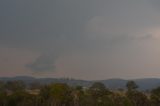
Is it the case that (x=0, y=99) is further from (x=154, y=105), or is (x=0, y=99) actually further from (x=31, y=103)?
(x=154, y=105)

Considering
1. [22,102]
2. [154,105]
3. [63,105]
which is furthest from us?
[154,105]

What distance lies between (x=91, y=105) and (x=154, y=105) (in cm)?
2678

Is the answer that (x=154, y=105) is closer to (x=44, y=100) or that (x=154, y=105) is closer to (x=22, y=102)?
(x=44, y=100)

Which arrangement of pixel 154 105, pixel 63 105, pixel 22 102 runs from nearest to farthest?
pixel 22 102
pixel 63 105
pixel 154 105

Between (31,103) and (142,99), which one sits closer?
(31,103)

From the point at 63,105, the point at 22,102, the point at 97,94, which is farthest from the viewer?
the point at 97,94

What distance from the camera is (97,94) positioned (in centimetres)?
12544

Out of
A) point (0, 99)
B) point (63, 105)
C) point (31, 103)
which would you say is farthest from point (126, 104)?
point (0, 99)

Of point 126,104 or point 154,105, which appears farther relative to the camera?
point 154,105

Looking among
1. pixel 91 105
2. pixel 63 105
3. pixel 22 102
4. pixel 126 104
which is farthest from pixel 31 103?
pixel 126 104

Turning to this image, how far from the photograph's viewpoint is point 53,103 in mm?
104625

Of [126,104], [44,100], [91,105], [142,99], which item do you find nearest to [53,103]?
[44,100]

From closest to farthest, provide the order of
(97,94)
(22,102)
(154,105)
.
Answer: (22,102) → (154,105) → (97,94)

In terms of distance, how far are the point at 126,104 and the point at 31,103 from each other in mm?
30493
